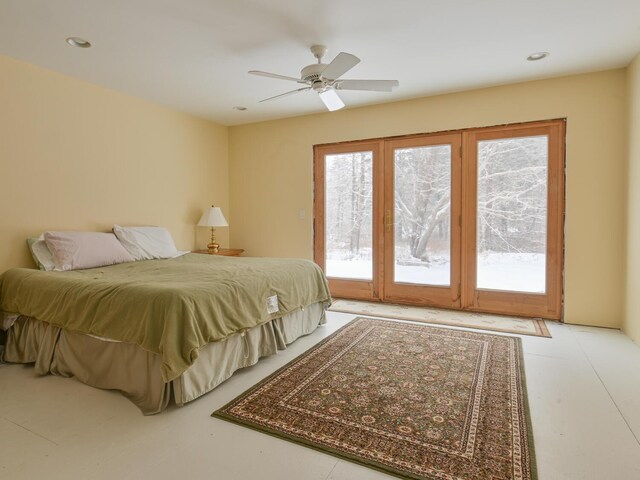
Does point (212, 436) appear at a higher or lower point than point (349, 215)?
lower

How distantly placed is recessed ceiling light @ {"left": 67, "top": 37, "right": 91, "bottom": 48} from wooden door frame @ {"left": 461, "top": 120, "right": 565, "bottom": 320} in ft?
11.9

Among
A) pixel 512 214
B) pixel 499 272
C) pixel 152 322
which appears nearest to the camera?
pixel 152 322

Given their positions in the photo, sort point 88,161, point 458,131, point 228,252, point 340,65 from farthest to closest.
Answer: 1. point 228,252
2. point 458,131
3. point 88,161
4. point 340,65

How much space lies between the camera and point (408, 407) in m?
2.01

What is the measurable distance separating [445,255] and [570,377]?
1930mm

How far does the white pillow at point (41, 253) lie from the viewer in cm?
300

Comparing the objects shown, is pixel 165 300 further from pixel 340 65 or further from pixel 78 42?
pixel 78 42

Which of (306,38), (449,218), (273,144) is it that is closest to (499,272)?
(449,218)

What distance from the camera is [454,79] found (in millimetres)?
3639

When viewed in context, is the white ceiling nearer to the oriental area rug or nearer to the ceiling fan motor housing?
the ceiling fan motor housing

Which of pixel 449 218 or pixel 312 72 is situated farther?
pixel 449 218

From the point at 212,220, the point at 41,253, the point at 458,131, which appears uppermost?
the point at 458,131

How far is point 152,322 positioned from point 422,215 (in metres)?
3.21

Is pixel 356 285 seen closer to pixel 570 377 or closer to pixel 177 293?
pixel 570 377
